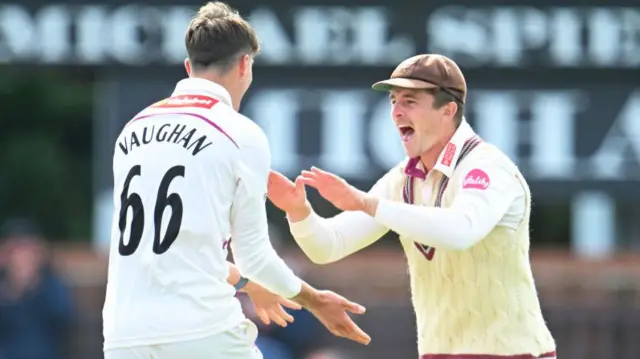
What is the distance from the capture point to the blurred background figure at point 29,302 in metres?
12.0

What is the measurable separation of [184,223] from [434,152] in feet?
4.39

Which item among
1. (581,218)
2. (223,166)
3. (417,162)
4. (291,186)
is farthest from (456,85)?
(581,218)

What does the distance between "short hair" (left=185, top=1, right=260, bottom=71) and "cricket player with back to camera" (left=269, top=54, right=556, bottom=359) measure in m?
0.56

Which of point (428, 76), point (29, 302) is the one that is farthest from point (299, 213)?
point (29, 302)

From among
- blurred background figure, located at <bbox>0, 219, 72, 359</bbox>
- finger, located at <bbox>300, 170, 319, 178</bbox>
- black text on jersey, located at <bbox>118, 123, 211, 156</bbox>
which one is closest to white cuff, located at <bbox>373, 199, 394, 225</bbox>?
finger, located at <bbox>300, 170, 319, 178</bbox>

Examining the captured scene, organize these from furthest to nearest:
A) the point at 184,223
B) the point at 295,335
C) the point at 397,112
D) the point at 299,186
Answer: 1. the point at 295,335
2. the point at 397,112
3. the point at 299,186
4. the point at 184,223

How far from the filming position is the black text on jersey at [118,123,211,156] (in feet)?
17.9

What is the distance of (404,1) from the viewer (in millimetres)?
13234

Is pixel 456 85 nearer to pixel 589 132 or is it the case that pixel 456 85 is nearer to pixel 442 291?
pixel 442 291

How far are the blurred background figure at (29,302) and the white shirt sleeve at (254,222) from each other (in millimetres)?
6465

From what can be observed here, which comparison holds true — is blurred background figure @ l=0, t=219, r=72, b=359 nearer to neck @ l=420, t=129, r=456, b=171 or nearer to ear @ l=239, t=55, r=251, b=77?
neck @ l=420, t=129, r=456, b=171

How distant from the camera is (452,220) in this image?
19.5ft

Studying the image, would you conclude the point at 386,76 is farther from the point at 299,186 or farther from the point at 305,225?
the point at 299,186

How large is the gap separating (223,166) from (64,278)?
8.43 metres
